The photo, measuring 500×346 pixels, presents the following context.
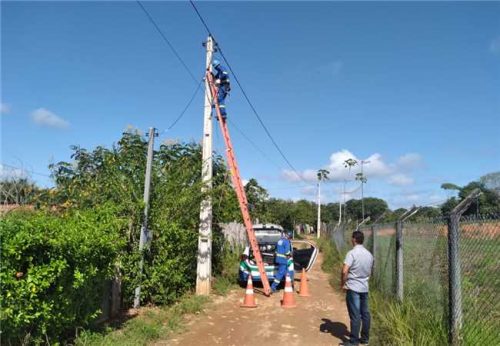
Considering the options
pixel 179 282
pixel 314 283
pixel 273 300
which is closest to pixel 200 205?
pixel 179 282

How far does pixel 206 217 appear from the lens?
1214cm

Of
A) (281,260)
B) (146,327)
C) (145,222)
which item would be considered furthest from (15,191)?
(281,260)

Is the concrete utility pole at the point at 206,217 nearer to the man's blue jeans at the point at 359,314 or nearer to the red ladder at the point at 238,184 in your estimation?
the red ladder at the point at 238,184

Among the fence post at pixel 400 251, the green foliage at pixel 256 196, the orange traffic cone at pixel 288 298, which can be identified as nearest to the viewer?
the fence post at pixel 400 251

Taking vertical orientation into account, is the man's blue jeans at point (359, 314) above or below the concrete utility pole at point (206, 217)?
below

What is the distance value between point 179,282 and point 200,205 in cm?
212

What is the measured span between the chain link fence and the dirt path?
1.51 metres

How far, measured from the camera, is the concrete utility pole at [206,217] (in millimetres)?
11938

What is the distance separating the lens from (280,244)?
12.7m

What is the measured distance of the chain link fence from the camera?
5336mm

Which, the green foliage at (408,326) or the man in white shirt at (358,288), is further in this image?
the man in white shirt at (358,288)

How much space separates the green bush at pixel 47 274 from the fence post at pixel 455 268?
4.81 metres

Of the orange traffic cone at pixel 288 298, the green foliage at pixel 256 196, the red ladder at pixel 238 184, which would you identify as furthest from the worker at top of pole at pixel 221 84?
the green foliage at pixel 256 196

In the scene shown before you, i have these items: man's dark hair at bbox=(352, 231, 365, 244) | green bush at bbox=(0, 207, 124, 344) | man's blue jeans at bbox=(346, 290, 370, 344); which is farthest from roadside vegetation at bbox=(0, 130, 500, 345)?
man's dark hair at bbox=(352, 231, 365, 244)
